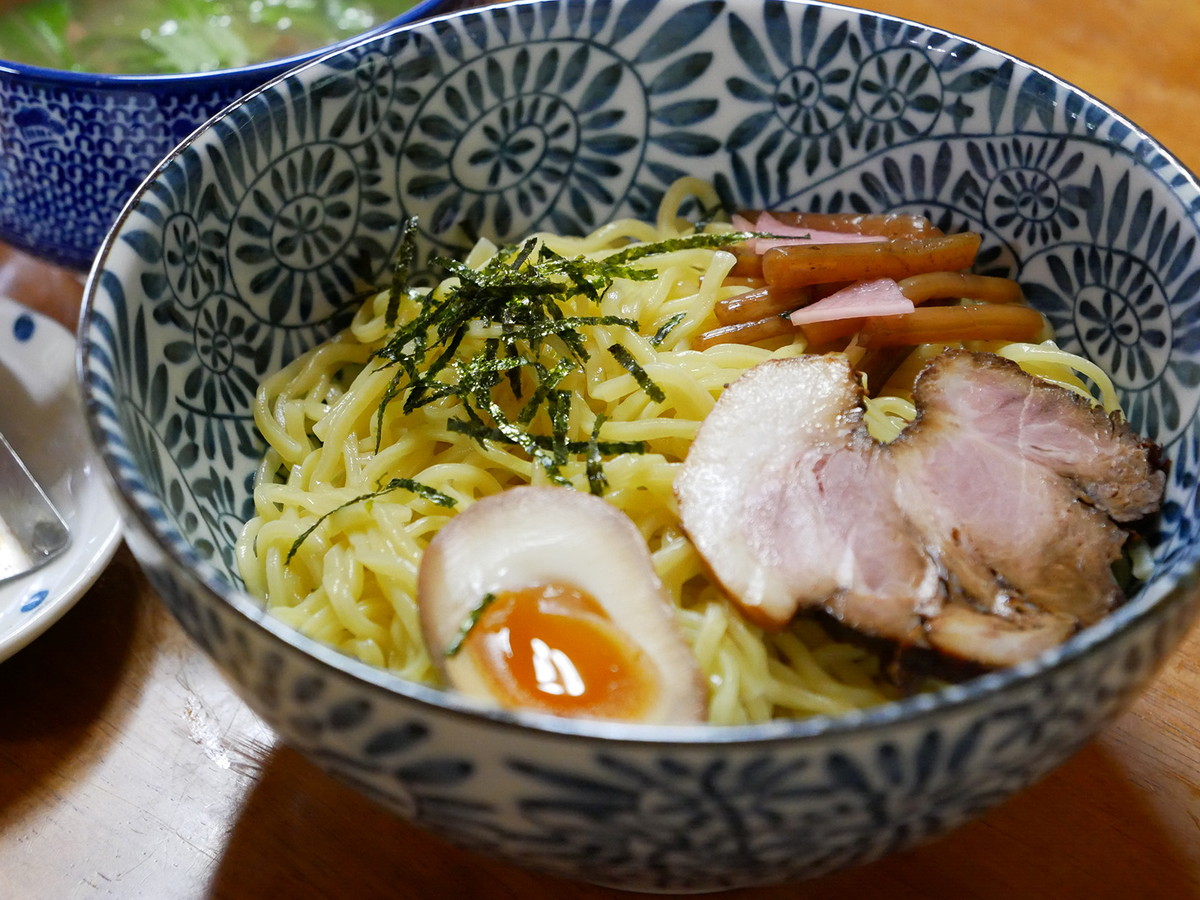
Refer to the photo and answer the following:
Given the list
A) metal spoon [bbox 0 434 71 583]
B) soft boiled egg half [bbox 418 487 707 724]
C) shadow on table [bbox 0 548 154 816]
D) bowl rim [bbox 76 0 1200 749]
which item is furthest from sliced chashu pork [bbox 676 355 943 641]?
metal spoon [bbox 0 434 71 583]

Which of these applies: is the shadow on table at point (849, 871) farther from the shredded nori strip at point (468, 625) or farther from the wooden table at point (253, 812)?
Answer: the shredded nori strip at point (468, 625)

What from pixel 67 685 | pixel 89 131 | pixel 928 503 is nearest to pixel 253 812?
pixel 67 685

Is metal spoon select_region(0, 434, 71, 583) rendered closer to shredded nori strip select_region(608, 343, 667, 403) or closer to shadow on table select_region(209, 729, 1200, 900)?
shadow on table select_region(209, 729, 1200, 900)

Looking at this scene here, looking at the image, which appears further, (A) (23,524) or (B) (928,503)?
(A) (23,524)

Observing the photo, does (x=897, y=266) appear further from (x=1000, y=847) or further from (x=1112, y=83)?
(x=1112, y=83)

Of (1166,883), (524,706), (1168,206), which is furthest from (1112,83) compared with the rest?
(524,706)

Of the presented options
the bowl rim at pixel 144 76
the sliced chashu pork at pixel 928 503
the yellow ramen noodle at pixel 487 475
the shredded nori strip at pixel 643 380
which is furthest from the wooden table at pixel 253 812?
the bowl rim at pixel 144 76

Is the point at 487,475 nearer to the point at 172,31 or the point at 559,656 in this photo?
the point at 559,656
